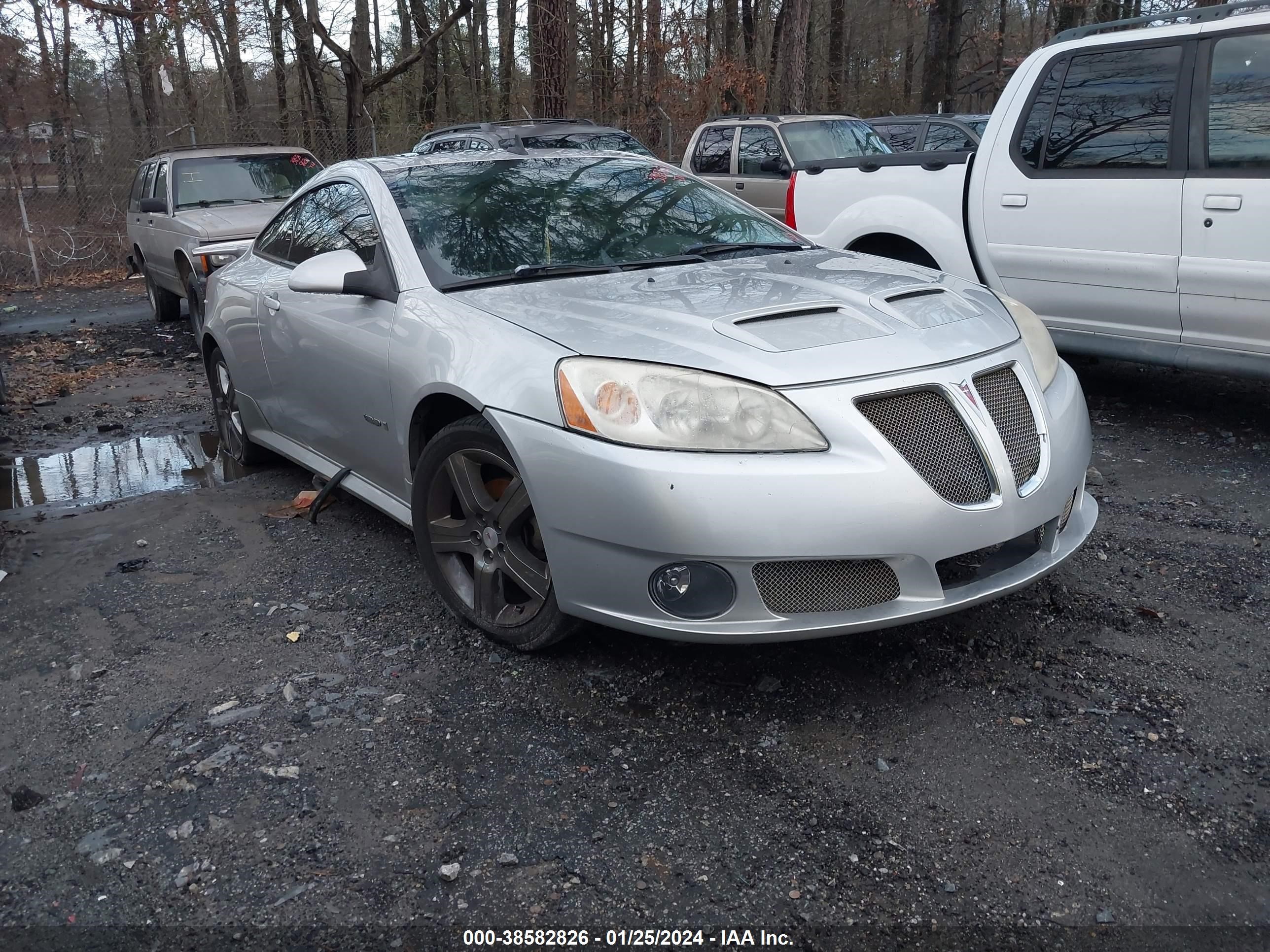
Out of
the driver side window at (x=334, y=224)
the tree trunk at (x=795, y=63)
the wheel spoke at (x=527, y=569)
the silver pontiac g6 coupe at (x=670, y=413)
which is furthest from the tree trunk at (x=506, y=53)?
the wheel spoke at (x=527, y=569)

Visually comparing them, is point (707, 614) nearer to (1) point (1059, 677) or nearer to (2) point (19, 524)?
(1) point (1059, 677)

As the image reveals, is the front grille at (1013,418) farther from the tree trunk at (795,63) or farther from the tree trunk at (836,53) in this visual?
the tree trunk at (836,53)

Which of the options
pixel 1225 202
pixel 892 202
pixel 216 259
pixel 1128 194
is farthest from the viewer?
pixel 216 259

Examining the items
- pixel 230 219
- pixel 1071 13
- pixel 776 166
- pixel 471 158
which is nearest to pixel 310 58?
pixel 230 219

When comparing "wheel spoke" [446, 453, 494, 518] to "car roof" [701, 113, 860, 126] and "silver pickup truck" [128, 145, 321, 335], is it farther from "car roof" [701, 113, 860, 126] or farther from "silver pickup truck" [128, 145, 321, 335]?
"car roof" [701, 113, 860, 126]

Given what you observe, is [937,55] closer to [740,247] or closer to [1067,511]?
[740,247]

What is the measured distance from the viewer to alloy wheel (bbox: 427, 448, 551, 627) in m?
3.42

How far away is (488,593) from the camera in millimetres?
3625

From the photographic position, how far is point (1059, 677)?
3.33 meters

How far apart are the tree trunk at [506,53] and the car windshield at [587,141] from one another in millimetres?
14049

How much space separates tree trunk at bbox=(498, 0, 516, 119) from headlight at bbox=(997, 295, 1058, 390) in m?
22.8

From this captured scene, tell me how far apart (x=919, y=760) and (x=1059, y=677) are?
0.67 meters

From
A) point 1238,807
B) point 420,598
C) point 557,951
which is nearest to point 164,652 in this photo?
point 420,598

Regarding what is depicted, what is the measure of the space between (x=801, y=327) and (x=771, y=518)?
27.6 inches
